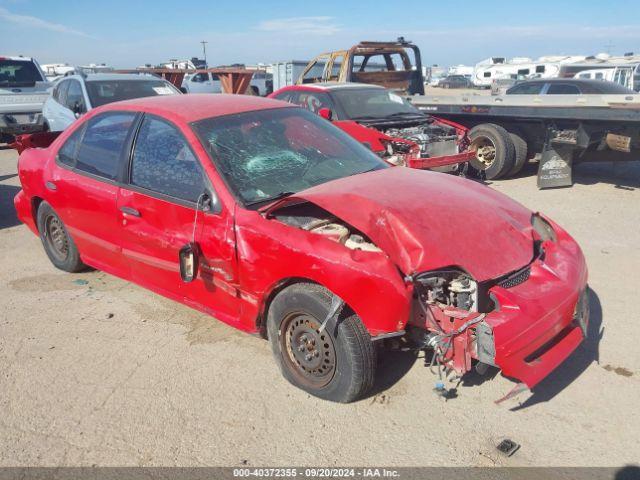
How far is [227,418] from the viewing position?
2.97 metres

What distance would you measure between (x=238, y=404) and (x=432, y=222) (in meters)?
1.51

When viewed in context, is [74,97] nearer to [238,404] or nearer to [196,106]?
[196,106]

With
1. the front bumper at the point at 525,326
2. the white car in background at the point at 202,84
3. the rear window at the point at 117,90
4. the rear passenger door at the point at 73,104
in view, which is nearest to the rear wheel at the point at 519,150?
the rear window at the point at 117,90

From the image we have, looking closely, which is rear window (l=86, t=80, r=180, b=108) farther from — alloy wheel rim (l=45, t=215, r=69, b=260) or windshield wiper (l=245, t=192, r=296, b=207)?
windshield wiper (l=245, t=192, r=296, b=207)

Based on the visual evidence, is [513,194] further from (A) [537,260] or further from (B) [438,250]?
(B) [438,250]

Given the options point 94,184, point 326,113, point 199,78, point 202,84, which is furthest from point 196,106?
point 199,78

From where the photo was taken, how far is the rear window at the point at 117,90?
900 cm

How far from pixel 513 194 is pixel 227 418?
20.9 ft

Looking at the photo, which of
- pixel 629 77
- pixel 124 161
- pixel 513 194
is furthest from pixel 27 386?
pixel 629 77

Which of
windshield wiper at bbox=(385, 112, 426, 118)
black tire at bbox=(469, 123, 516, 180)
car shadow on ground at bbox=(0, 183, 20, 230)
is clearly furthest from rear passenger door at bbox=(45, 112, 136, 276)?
black tire at bbox=(469, 123, 516, 180)

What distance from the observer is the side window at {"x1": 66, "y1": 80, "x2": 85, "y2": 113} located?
904cm

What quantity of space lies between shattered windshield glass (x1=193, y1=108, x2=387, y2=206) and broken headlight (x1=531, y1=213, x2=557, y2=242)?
1.15 m

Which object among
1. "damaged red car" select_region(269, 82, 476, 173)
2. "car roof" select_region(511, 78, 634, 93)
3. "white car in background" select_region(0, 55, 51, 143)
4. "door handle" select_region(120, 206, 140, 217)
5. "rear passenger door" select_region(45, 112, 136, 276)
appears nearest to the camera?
"door handle" select_region(120, 206, 140, 217)

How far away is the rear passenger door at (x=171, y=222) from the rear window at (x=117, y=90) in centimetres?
583
